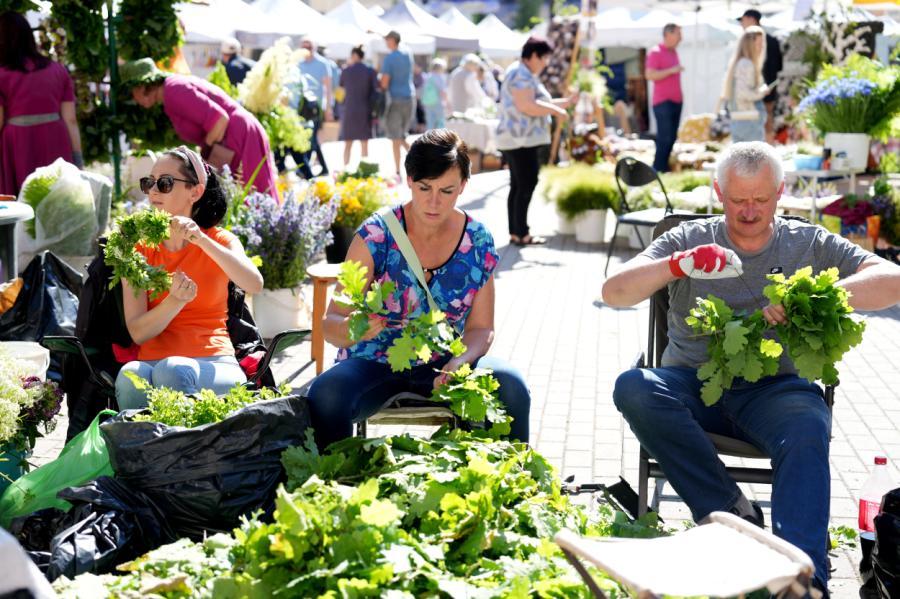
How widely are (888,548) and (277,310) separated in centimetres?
433

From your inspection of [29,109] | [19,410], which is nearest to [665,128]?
[29,109]

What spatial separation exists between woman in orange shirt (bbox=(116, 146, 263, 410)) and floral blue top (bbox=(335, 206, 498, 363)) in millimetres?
462

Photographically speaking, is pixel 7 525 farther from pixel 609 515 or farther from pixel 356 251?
pixel 609 515

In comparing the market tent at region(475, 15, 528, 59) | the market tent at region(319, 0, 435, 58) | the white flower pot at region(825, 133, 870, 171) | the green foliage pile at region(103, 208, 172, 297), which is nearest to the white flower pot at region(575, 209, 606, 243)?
the white flower pot at region(825, 133, 870, 171)

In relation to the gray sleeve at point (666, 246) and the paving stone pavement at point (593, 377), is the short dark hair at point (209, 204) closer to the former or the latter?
the paving stone pavement at point (593, 377)

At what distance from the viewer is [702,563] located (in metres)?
2.28

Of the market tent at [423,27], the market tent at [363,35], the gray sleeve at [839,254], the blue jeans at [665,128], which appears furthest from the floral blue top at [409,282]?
the market tent at [423,27]

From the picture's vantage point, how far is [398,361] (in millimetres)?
3285

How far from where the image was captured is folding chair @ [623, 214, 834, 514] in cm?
346

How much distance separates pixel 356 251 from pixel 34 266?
76.0 inches

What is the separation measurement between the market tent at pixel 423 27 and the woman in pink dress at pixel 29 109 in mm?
17866

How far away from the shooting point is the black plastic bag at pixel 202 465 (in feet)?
10.2

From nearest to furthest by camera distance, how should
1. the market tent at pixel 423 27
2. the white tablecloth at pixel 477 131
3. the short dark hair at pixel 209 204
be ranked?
the short dark hair at pixel 209 204 → the white tablecloth at pixel 477 131 → the market tent at pixel 423 27

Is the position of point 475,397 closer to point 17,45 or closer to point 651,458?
point 651,458
